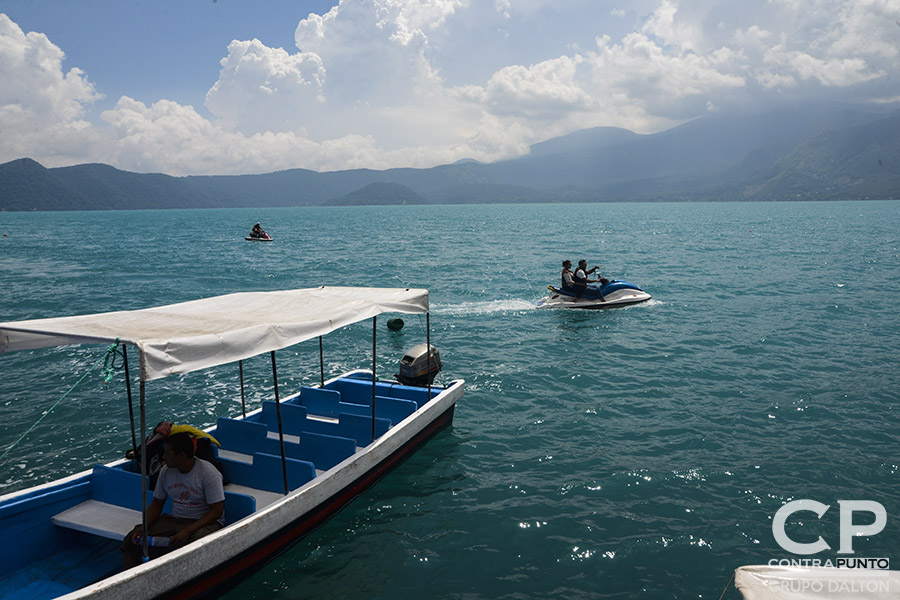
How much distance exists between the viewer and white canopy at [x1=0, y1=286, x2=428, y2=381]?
652 cm

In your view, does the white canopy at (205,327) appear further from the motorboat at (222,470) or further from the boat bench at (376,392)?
the boat bench at (376,392)

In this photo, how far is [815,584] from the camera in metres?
5.37

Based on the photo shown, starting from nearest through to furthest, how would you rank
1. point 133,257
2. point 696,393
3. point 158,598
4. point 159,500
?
point 158,598
point 159,500
point 696,393
point 133,257

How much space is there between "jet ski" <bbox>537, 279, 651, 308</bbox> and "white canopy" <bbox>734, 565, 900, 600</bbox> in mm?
21209

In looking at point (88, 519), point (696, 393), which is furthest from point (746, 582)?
point (696, 393)

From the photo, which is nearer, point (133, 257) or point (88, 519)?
point (88, 519)

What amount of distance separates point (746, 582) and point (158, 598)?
6.38 meters

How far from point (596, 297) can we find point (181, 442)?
2204 cm

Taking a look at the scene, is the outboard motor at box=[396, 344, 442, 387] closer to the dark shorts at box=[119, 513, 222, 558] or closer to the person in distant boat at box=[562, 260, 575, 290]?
the dark shorts at box=[119, 513, 222, 558]

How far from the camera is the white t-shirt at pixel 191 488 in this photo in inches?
298

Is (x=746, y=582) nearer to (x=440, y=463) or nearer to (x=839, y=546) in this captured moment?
(x=839, y=546)

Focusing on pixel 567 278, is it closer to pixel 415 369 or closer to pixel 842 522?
pixel 415 369

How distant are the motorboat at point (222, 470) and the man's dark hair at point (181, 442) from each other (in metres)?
0.57

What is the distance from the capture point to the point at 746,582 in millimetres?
5559
